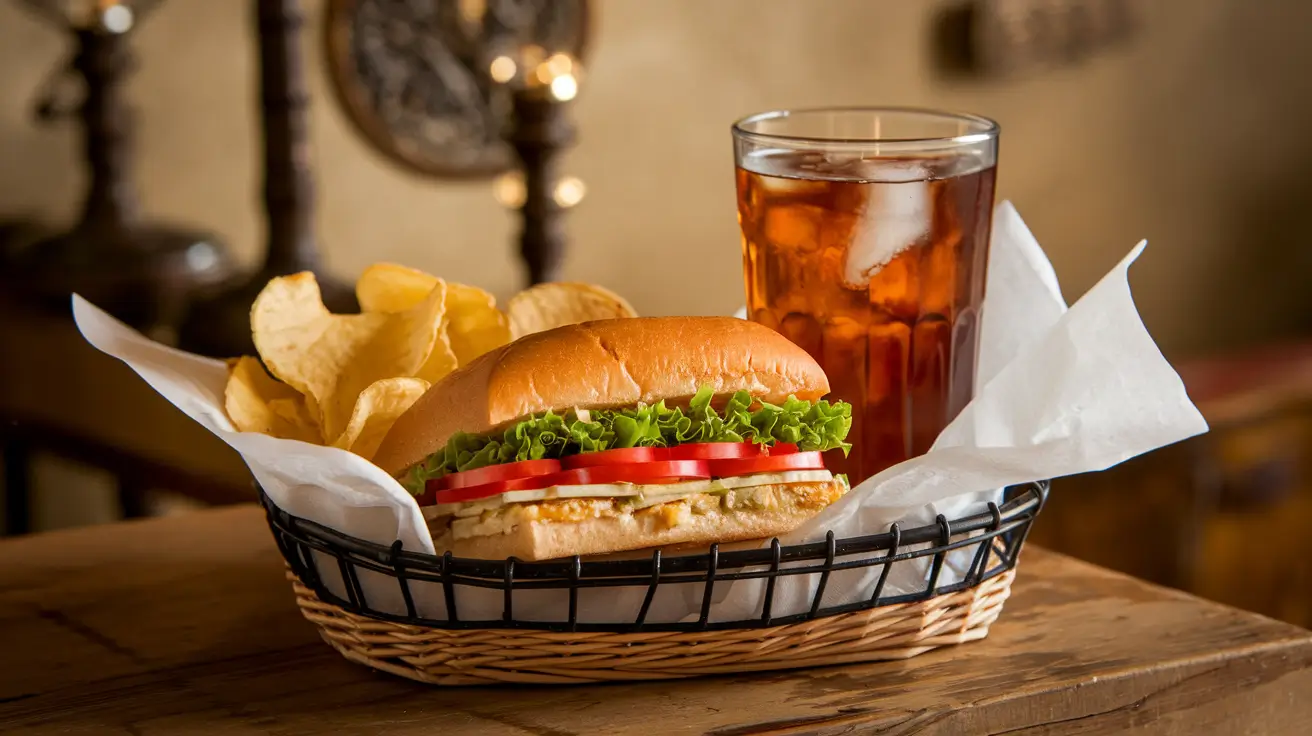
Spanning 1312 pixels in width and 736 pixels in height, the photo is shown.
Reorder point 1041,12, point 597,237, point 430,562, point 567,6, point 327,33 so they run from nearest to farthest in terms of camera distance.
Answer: point 430,562, point 327,33, point 567,6, point 597,237, point 1041,12

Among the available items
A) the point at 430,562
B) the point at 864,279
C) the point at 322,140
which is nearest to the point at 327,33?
the point at 322,140

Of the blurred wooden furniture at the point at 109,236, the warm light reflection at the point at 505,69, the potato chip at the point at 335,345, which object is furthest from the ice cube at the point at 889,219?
the warm light reflection at the point at 505,69

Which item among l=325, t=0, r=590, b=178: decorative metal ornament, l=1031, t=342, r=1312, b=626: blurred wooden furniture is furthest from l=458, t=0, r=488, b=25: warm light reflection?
l=1031, t=342, r=1312, b=626: blurred wooden furniture

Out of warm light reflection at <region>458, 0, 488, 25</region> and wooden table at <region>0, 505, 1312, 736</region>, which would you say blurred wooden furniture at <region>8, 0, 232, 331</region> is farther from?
wooden table at <region>0, 505, 1312, 736</region>

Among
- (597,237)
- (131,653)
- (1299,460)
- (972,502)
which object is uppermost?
(972,502)

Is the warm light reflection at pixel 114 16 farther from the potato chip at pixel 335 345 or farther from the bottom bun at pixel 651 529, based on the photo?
the bottom bun at pixel 651 529

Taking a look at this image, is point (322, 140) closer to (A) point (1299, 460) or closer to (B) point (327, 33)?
(B) point (327, 33)
